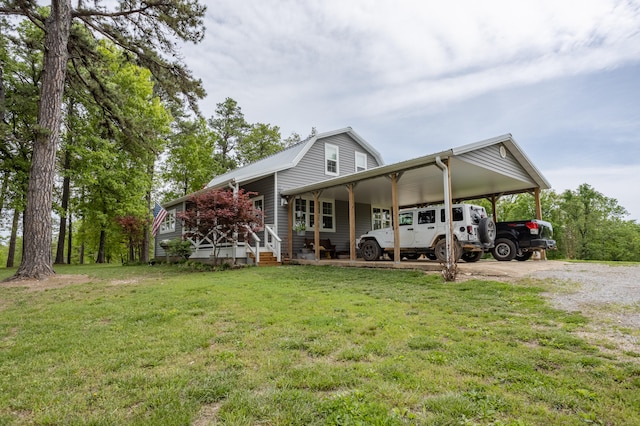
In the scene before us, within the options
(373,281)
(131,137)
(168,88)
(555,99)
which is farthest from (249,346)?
(555,99)

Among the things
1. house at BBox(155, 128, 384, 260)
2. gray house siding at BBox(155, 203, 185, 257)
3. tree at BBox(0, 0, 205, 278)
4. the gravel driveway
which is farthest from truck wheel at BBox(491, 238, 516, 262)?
gray house siding at BBox(155, 203, 185, 257)

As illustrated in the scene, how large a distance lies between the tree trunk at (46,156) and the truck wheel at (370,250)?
9716 millimetres

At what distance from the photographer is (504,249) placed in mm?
11195

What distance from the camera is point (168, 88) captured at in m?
12.5

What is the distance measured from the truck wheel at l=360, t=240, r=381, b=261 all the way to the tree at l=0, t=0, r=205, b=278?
861 cm

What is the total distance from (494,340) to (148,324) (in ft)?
13.9

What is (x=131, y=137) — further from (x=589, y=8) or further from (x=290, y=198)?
(x=589, y=8)

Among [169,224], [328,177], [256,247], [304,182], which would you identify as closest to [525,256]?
[328,177]

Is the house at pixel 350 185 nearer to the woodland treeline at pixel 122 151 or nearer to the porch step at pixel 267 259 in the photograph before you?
the porch step at pixel 267 259

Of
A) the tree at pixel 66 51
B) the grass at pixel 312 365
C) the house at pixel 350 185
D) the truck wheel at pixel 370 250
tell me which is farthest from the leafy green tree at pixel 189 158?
the grass at pixel 312 365

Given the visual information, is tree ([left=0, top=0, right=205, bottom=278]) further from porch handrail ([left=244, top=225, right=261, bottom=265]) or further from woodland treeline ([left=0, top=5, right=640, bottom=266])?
porch handrail ([left=244, top=225, right=261, bottom=265])

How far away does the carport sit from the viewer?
29.1 ft

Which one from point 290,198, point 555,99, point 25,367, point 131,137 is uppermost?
point 555,99

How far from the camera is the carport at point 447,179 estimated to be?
8875mm
